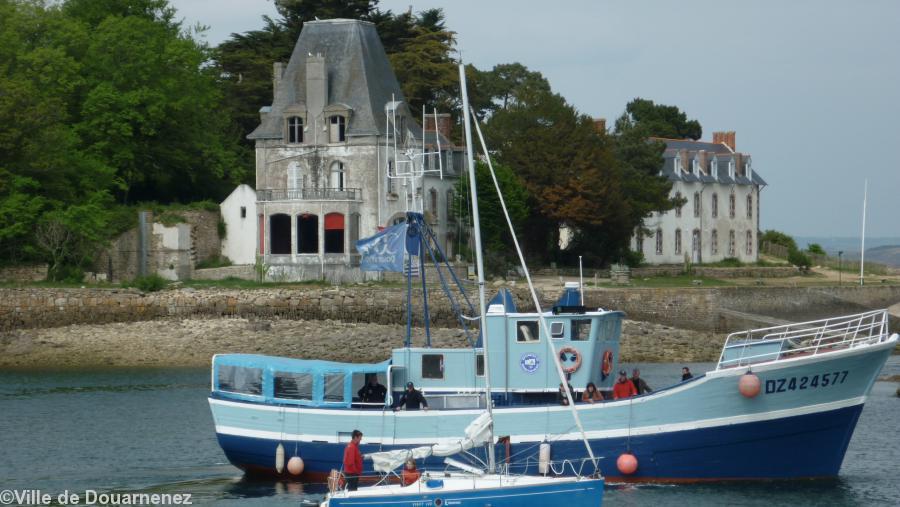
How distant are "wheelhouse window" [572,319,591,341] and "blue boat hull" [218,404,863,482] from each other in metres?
2.58

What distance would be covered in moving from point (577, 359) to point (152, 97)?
42598mm

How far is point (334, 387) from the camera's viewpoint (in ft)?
98.8

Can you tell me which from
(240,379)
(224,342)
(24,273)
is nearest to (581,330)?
(240,379)

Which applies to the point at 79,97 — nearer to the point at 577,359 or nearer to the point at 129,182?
the point at 129,182

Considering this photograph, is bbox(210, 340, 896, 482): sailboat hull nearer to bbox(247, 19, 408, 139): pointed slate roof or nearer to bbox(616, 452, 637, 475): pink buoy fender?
bbox(616, 452, 637, 475): pink buoy fender

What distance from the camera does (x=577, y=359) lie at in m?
30.5

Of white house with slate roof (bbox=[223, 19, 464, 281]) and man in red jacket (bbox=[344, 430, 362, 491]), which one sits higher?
A: white house with slate roof (bbox=[223, 19, 464, 281])

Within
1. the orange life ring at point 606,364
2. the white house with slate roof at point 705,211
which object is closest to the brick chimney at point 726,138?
the white house with slate roof at point 705,211

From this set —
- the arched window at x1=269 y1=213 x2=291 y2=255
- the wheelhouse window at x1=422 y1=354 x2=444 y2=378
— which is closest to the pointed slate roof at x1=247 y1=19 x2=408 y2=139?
the arched window at x1=269 y1=213 x2=291 y2=255

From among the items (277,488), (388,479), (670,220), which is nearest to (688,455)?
(388,479)

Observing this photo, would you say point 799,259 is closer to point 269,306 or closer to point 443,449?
point 269,306

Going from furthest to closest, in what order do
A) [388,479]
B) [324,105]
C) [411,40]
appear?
[411,40]
[324,105]
[388,479]

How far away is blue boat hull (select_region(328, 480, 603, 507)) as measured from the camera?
932 inches

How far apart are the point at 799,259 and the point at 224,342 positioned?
43.6 metres
